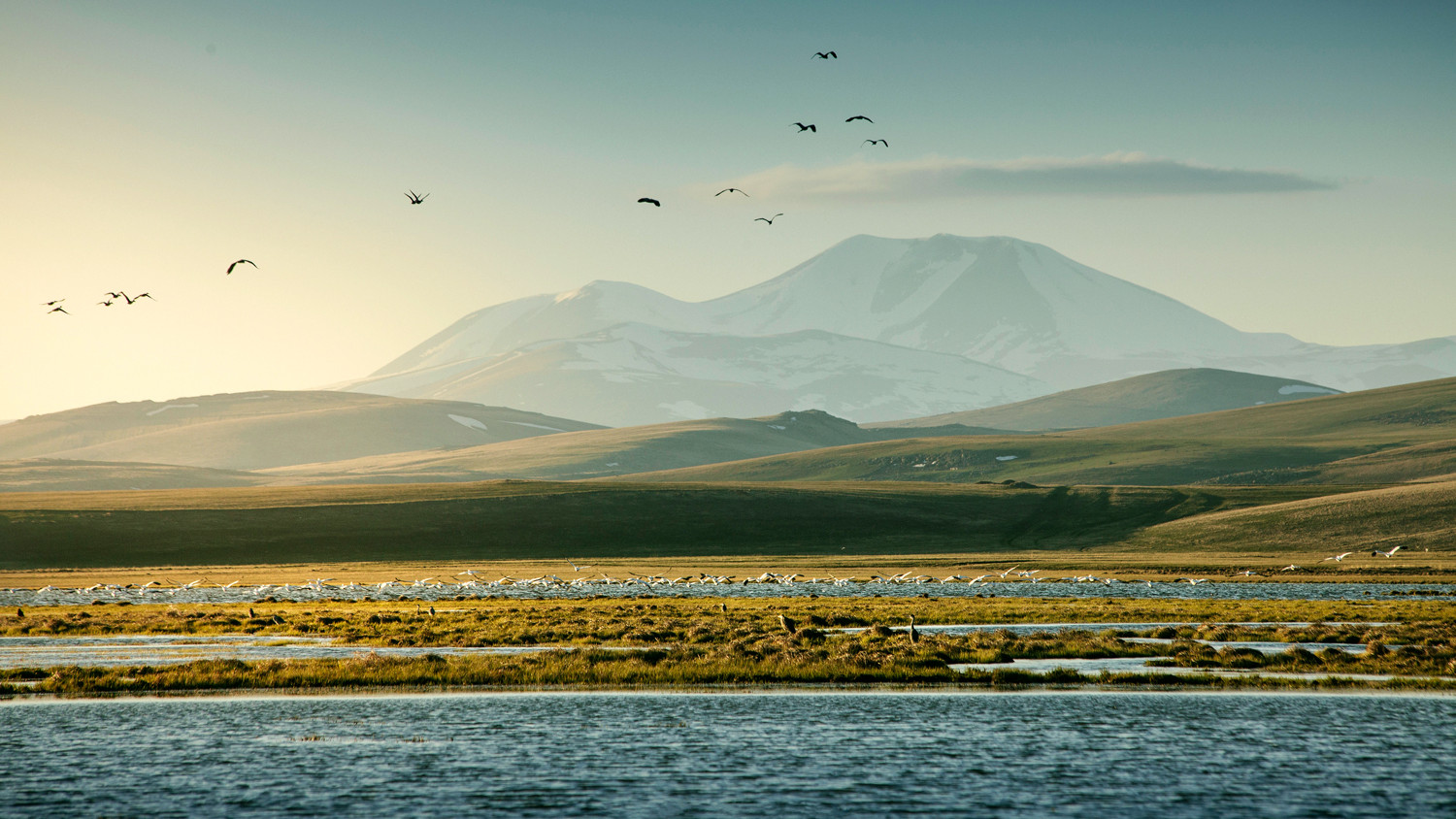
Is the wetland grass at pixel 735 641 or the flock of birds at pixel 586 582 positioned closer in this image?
the wetland grass at pixel 735 641

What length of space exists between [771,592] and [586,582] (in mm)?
16702

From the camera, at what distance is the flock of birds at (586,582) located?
79.5 metres

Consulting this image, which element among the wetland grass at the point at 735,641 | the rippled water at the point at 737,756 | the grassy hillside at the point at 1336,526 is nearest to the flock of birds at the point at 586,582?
the wetland grass at the point at 735,641

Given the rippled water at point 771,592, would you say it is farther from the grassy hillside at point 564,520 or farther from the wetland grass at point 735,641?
the grassy hillside at point 564,520

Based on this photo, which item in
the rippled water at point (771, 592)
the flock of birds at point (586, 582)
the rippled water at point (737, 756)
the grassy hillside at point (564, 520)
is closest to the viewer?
the rippled water at point (737, 756)

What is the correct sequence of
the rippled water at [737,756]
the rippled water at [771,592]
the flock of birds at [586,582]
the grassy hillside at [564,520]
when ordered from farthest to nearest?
1. the grassy hillside at [564,520]
2. the flock of birds at [586,582]
3. the rippled water at [771,592]
4. the rippled water at [737,756]

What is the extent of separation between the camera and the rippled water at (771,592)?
71.3 m

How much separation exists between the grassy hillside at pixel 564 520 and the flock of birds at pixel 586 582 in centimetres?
2963

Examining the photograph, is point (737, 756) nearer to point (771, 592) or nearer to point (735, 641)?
point (735, 641)

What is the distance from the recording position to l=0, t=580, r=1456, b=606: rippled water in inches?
2808

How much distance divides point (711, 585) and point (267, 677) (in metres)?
47.0

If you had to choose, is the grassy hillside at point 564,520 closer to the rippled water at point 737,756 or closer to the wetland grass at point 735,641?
the wetland grass at point 735,641

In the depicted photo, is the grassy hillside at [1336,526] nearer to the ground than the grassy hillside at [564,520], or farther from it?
nearer to the ground

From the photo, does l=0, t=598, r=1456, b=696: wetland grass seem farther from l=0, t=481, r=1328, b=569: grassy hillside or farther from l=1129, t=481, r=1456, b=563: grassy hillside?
l=0, t=481, r=1328, b=569: grassy hillside
